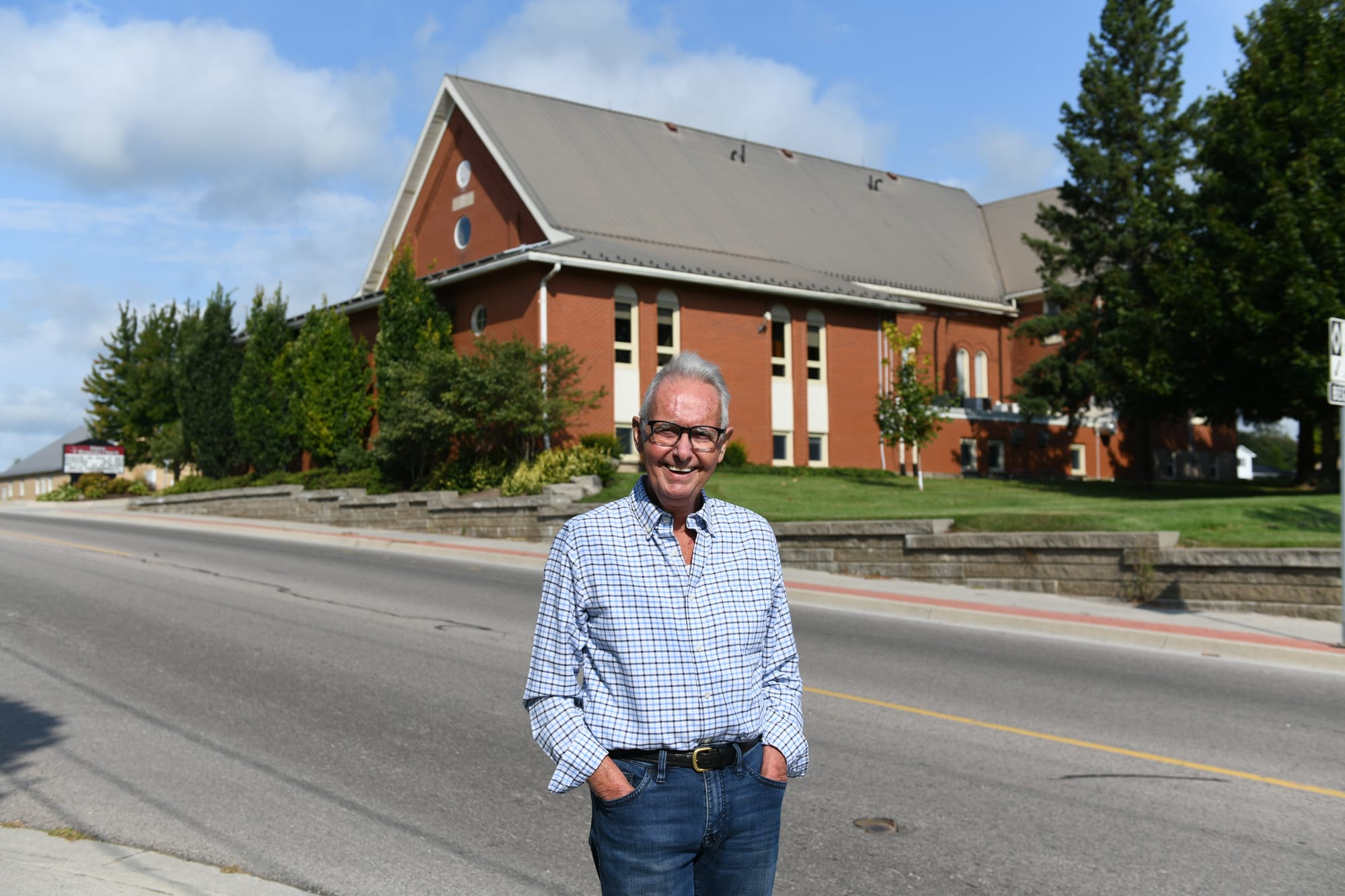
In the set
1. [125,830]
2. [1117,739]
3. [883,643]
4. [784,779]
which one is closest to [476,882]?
[125,830]

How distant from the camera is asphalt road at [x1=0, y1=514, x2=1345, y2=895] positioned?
221 inches

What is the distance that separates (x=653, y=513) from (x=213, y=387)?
1729 inches

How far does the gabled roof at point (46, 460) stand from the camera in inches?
3474

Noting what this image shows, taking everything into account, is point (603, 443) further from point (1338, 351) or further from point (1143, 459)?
point (1338, 351)

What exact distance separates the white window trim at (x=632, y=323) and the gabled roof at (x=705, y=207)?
1.10 m

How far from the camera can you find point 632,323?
33.3 m

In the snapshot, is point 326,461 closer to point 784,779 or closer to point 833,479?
point 833,479

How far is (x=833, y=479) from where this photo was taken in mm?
33219

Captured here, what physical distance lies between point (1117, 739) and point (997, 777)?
1545 millimetres

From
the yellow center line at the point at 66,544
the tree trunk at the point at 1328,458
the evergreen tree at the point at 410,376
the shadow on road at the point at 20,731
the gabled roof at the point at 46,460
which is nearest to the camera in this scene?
the shadow on road at the point at 20,731

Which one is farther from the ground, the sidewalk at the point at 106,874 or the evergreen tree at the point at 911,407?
the evergreen tree at the point at 911,407

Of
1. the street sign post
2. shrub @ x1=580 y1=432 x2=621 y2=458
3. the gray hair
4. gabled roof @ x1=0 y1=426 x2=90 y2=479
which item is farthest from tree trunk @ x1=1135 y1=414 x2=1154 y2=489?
gabled roof @ x1=0 y1=426 x2=90 y2=479

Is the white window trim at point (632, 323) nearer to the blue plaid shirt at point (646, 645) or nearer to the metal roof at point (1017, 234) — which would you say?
the metal roof at point (1017, 234)

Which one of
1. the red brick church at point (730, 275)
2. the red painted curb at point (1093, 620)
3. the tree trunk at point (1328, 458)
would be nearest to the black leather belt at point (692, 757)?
the red painted curb at point (1093, 620)
